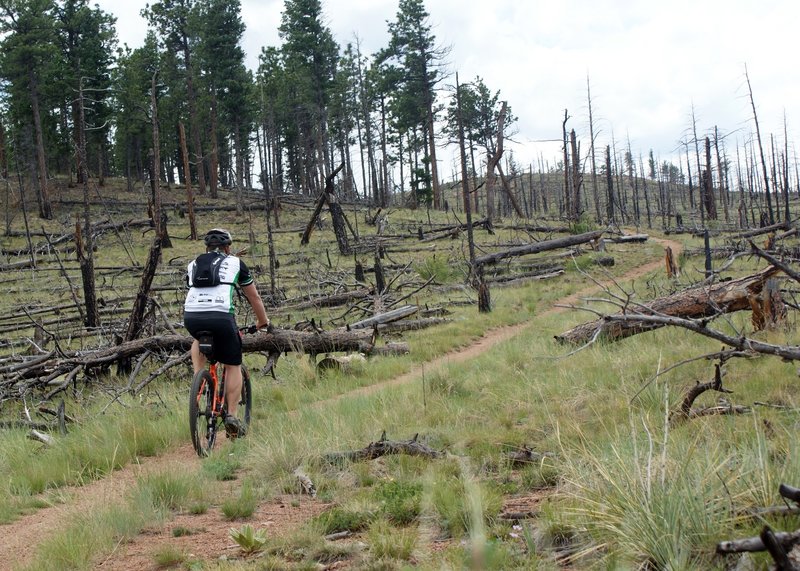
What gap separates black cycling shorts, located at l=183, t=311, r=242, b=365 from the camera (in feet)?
20.2

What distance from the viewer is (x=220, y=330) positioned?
623 cm

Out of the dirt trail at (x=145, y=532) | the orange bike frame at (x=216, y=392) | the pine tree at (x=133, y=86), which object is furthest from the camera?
the pine tree at (x=133, y=86)

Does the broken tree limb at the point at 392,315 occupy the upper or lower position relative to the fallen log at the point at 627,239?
lower

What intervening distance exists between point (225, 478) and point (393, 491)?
179 centimetres

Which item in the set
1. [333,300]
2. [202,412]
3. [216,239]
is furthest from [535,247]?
[202,412]

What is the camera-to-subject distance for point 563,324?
13148 millimetres

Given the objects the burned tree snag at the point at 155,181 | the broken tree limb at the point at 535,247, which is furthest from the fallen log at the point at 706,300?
the broken tree limb at the point at 535,247

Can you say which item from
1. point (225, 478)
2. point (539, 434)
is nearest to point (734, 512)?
point (539, 434)

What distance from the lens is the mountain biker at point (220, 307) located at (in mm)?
6180

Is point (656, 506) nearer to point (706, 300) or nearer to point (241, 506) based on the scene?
point (241, 506)

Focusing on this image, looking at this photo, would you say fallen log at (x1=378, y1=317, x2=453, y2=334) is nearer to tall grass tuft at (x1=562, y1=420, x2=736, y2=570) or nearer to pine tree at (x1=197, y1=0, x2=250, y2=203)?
tall grass tuft at (x1=562, y1=420, x2=736, y2=570)

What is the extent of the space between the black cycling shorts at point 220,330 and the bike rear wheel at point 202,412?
260 mm

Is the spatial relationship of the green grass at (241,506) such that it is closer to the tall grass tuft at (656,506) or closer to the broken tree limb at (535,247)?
the tall grass tuft at (656,506)

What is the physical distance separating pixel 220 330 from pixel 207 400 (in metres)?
0.69
